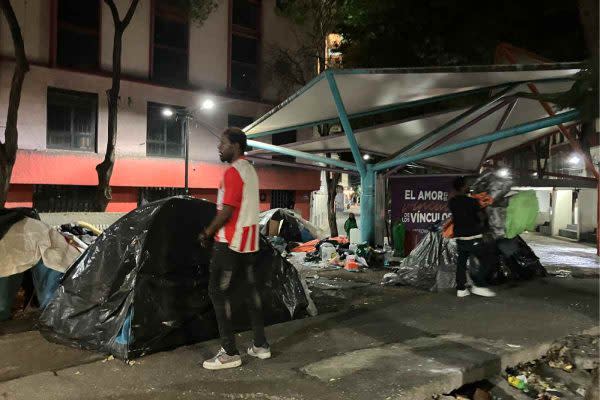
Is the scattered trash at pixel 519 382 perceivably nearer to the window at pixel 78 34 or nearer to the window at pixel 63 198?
the window at pixel 63 198

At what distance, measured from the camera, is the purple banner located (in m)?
10.8

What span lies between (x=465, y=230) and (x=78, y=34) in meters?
16.7

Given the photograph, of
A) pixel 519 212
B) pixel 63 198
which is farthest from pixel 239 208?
pixel 63 198

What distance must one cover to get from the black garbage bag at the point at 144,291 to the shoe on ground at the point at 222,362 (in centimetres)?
60

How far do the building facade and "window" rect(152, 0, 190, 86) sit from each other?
41 millimetres

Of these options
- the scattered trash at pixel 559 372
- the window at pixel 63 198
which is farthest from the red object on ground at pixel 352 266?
the window at pixel 63 198

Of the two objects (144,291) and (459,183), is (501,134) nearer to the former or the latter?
(459,183)

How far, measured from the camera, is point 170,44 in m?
20.5

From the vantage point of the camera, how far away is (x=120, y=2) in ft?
60.8

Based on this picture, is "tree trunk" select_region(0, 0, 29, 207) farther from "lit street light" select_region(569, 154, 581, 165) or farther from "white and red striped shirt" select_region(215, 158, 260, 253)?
"lit street light" select_region(569, 154, 581, 165)

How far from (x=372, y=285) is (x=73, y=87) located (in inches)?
578

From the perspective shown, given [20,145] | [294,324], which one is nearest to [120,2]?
[20,145]

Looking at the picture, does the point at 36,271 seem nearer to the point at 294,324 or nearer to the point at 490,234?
the point at 294,324

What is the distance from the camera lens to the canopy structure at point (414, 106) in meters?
7.30
